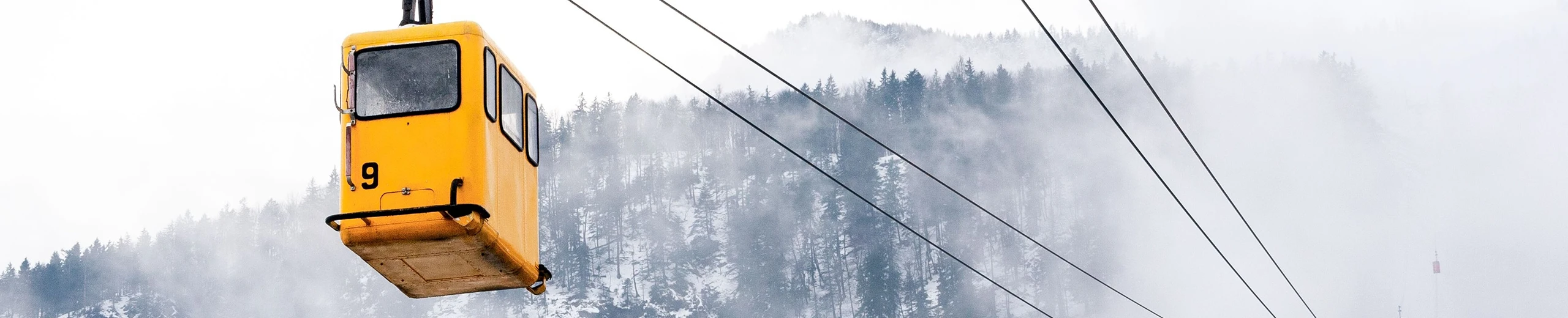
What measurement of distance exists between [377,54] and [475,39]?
2.36 ft

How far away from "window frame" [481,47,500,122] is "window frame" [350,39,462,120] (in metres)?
0.19

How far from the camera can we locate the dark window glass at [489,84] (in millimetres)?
12367

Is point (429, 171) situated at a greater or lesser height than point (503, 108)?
lesser

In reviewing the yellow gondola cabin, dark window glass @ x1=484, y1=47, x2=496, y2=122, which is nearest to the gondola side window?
the yellow gondola cabin

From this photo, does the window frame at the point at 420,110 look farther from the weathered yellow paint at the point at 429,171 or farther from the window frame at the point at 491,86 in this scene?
the window frame at the point at 491,86

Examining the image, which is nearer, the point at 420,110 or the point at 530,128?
the point at 420,110

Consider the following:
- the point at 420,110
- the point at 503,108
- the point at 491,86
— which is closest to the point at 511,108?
the point at 503,108

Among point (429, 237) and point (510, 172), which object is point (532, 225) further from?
point (429, 237)

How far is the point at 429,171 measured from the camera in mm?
11930

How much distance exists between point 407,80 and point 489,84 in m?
0.67

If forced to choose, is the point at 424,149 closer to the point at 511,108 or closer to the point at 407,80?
the point at 407,80

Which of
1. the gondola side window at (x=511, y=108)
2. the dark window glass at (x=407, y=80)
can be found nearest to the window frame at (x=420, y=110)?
the dark window glass at (x=407, y=80)

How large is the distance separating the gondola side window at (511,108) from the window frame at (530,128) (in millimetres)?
140

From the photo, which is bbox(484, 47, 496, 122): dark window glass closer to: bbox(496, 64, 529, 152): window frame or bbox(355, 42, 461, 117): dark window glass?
bbox(496, 64, 529, 152): window frame
